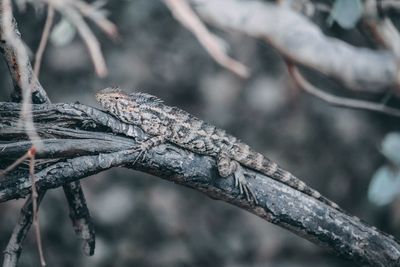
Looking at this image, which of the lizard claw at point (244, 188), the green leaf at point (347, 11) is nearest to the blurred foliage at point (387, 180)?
the lizard claw at point (244, 188)

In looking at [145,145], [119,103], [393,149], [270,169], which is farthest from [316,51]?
[145,145]

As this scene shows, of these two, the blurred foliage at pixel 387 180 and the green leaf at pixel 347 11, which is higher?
the green leaf at pixel 347 11

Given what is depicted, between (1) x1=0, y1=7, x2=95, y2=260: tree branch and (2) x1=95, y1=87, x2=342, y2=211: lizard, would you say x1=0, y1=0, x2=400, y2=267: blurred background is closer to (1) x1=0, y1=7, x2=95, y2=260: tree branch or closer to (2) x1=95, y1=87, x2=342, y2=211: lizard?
(2) x1=95, y1=87, x2=342, y2=211: lizard

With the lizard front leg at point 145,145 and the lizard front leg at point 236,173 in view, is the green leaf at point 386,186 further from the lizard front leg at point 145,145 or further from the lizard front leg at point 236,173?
the lizard front leg at point 145,145

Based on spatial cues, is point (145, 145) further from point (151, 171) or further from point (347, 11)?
point (347, 11)

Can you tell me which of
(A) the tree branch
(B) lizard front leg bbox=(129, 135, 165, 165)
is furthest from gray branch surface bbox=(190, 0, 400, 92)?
(A) the tree branch
